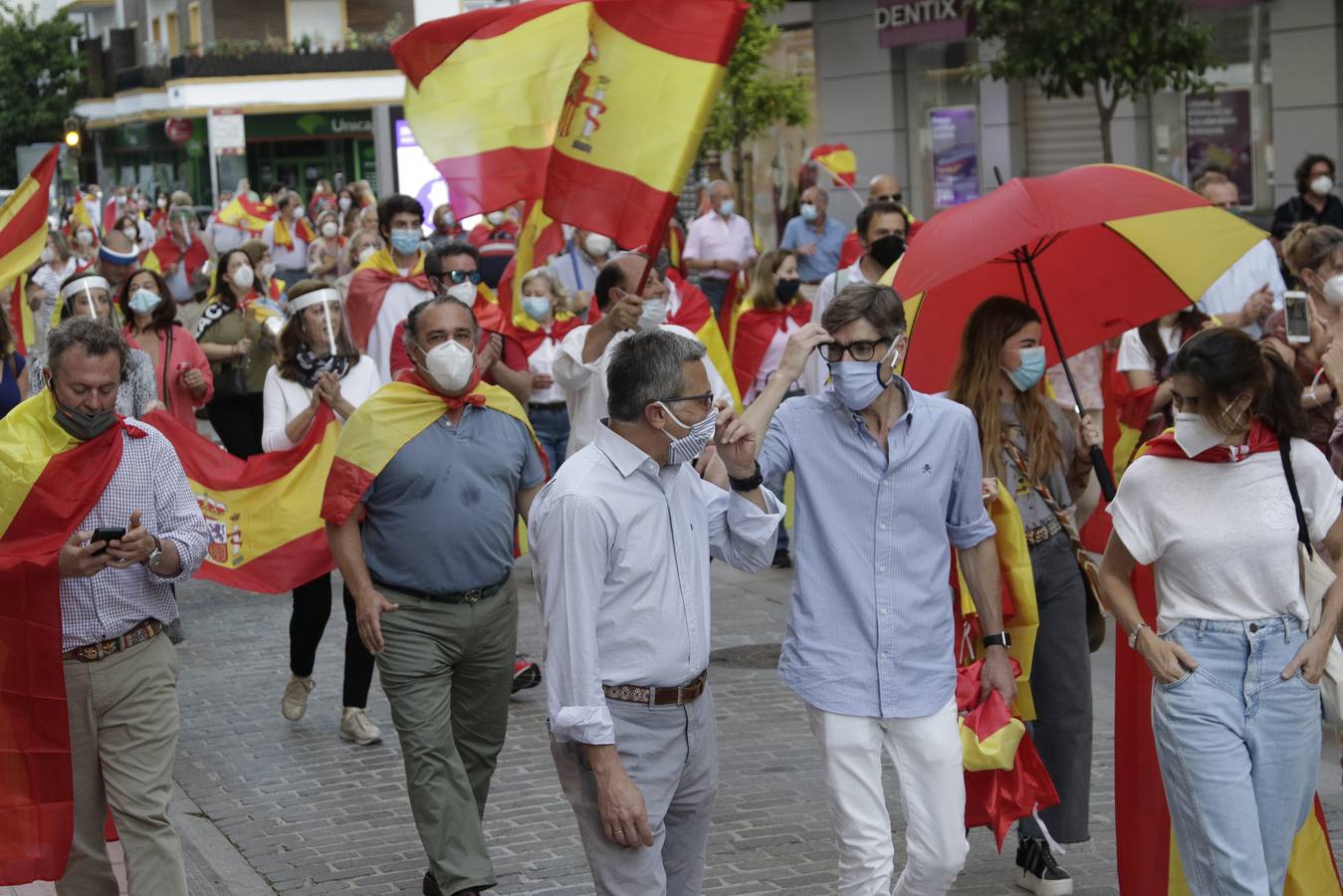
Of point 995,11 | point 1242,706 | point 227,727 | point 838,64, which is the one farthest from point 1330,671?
point 838,64

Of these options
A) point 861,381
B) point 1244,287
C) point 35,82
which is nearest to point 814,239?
point 1244,287

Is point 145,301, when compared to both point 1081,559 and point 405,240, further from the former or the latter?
point 1081,559

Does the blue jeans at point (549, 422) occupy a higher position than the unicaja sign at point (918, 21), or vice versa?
the unicaja sign at point (918, 21)

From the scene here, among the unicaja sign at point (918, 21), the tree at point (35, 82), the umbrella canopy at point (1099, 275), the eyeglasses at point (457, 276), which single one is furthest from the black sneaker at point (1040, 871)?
the tree at point (35, 82)

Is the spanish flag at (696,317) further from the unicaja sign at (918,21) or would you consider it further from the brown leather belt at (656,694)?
the unicaja sign at (918,21)

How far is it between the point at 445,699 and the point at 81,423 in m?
1.50

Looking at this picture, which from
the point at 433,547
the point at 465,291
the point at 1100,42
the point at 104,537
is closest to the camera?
the point at 104,537

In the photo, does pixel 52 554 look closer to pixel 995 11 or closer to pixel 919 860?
pixel 919 860

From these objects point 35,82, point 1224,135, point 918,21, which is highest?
point 35,82

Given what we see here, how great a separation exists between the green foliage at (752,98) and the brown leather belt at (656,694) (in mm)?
19810

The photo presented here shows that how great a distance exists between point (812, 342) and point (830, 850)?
2.36m

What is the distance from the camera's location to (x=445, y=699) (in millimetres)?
6512

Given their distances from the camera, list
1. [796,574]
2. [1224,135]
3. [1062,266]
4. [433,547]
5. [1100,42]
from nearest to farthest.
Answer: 1. [796,574]
2. [433,547]
3. [1062,266]
4. [1100,42]
5. [1224,135]

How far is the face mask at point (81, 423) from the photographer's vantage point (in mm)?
5773
